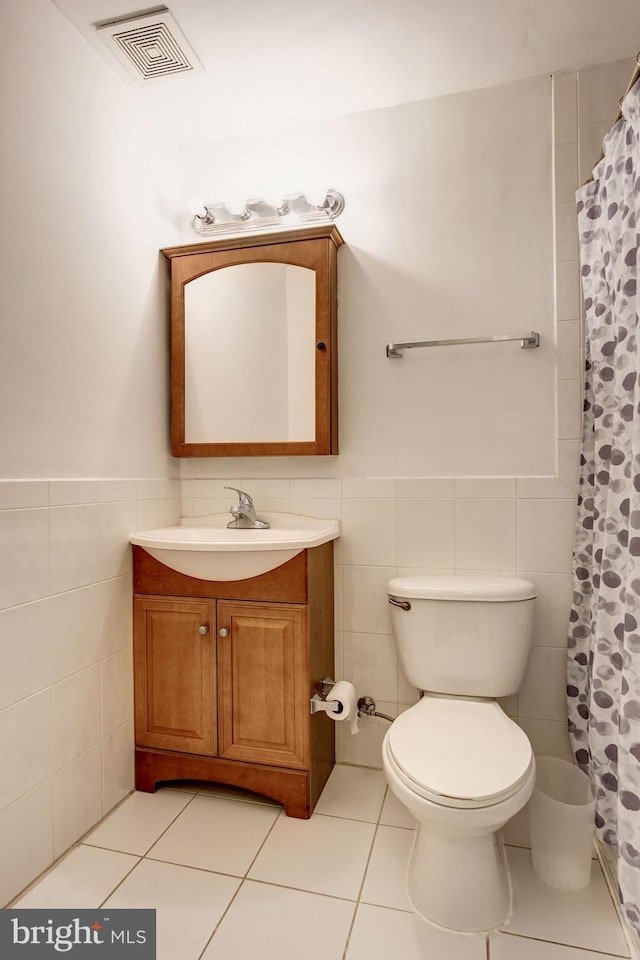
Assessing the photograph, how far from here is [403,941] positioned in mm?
1182

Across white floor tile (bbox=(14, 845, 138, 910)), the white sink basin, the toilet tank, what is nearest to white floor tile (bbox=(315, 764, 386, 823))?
the toilet tank

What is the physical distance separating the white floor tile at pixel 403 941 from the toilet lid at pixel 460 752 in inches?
13.5

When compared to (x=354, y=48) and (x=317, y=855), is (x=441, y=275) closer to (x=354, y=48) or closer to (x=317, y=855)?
(x=354, y=48)

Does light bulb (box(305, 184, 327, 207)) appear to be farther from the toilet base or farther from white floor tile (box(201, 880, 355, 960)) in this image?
white floor tile (box(201, 880, 355, 960))

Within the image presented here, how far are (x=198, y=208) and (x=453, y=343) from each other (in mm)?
1046

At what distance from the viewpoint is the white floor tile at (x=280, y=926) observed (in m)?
1.15

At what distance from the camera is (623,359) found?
119 centimetres

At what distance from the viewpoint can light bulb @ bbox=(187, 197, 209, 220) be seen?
1.94 m

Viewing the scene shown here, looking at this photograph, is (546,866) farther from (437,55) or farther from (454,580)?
(437,55)

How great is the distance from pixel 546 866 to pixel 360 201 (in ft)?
6.91

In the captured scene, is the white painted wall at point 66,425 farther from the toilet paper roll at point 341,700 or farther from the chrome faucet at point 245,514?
the toilet paper roll at point 341,700

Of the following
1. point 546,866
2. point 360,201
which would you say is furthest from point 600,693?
point 360,201

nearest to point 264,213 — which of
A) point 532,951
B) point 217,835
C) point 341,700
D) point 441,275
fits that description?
point 441,275

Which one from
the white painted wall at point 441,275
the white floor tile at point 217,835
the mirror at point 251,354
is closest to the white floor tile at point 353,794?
the white floor tile at point 217,835
